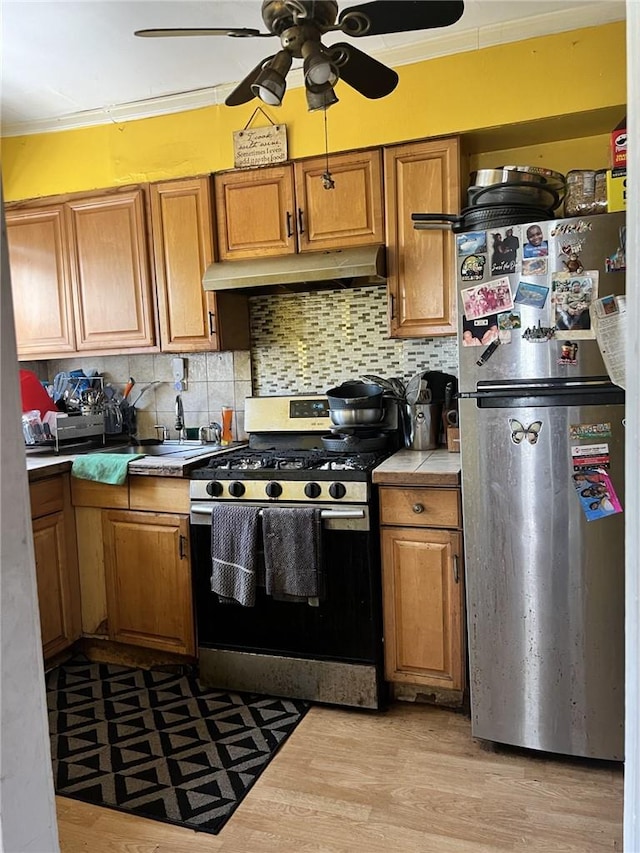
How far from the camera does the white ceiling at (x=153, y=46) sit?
205cm

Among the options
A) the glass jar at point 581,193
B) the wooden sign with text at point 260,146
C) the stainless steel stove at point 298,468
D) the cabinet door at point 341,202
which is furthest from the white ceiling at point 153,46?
the stainless steel stove at point 298,468

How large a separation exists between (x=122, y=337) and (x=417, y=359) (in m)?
1.43

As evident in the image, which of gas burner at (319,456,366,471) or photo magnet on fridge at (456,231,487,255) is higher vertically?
photo magnet on fridge at (456,231,487,255)

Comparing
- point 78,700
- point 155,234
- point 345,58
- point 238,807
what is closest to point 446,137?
point 345,58

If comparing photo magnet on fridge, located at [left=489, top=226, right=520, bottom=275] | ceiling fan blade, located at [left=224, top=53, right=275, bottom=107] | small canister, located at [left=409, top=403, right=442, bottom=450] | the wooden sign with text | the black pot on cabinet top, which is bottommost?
small canister, located at [left=409, top=403, right=442, bottom=450]

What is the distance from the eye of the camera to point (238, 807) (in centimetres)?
177

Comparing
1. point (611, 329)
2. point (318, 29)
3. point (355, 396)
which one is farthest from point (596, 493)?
point (318, 29)

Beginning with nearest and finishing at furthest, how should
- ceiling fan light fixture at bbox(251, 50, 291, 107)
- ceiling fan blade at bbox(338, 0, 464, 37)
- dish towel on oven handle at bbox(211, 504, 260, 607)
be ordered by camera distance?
ceiling fan blade at bbox(338, 0, 464, 37) → ceiling fan light fixture at bbox(251, 50, 291, 107) → dish towel on oven handle at bbox(211, 504, 260, 607)

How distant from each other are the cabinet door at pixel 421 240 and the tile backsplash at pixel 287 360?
26 cm

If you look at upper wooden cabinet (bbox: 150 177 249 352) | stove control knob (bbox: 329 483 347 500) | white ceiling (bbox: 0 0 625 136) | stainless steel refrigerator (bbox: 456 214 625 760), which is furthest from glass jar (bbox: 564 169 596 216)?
upper wooden cabinet (bbox: 150 177 249 352)

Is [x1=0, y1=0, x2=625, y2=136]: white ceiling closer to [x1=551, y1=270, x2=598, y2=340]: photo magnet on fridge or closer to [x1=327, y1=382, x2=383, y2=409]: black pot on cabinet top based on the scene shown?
[x1=551, y1=270, x2=598, y2=340]: photo magnet on fridge

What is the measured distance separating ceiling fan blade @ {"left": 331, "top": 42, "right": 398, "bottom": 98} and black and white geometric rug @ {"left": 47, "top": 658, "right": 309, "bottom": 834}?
2.14m

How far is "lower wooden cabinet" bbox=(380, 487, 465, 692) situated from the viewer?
2119 millimetres

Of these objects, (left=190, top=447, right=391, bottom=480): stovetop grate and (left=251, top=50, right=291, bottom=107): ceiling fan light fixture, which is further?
(left=190, top=447, right=391, bottom=480): stovetop grate
